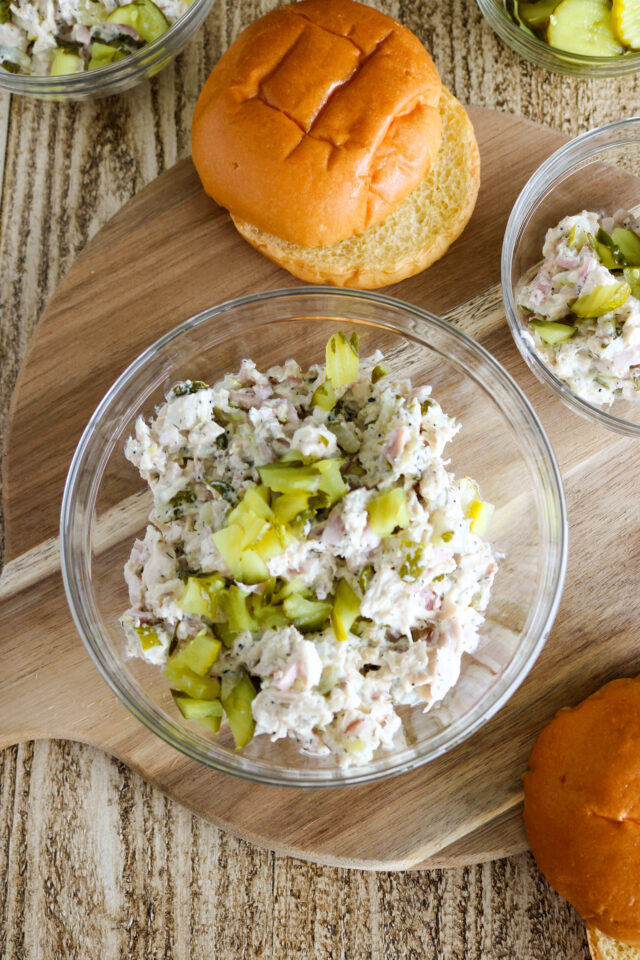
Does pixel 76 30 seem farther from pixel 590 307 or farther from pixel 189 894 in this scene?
pixel 189 894

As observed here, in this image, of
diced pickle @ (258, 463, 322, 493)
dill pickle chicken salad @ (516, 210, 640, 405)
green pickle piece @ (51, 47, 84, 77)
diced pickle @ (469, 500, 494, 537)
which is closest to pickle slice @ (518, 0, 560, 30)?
dill pickle chicken salad @ (516, 210, 640, 405)

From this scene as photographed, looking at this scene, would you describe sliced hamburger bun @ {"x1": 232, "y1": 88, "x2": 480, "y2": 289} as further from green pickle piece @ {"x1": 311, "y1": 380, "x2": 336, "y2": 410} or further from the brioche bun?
the brioche bun

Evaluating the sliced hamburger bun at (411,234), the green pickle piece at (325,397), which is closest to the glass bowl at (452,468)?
the sliced hamburger bun at (411,234)

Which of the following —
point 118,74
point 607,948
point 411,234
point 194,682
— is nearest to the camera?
point 194,682

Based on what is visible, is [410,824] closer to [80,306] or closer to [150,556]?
[150,556]

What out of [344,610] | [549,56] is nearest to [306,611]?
[344,610]

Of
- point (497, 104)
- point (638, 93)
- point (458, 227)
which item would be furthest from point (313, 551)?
point (638, 93)
